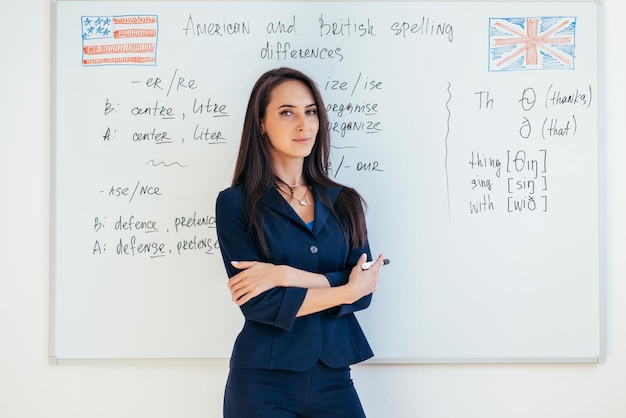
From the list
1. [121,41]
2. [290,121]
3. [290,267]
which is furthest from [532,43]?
[121,41]

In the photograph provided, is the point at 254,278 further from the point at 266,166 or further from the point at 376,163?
the point at 376,163

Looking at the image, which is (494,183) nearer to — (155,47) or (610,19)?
(610,19)

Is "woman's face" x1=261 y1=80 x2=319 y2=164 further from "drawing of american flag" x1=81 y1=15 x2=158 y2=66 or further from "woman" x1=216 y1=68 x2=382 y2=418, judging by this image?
"drawing of american flag" x1=81 y1=15 x2=158 y2=66

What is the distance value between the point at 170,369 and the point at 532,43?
174 cm

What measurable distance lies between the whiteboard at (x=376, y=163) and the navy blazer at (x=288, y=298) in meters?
0.42

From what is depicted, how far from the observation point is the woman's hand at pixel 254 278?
5.93ft

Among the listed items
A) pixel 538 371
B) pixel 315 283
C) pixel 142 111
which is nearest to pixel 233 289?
pixel 315 283

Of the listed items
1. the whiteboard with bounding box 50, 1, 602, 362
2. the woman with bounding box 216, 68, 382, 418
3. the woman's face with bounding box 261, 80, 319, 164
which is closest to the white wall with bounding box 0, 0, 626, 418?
the whiteboard with bounding box 50, 1, 602, 362

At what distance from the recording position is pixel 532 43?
2.31 metres

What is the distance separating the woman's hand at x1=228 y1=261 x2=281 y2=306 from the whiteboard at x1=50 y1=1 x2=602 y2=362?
1.62 ft

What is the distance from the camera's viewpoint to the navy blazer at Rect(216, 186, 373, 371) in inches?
70.7

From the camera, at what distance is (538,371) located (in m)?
2.32

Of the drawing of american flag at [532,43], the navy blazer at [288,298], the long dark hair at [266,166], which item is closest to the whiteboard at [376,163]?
the drawing of american flag at [532,43]

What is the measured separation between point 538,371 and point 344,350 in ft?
2.81
